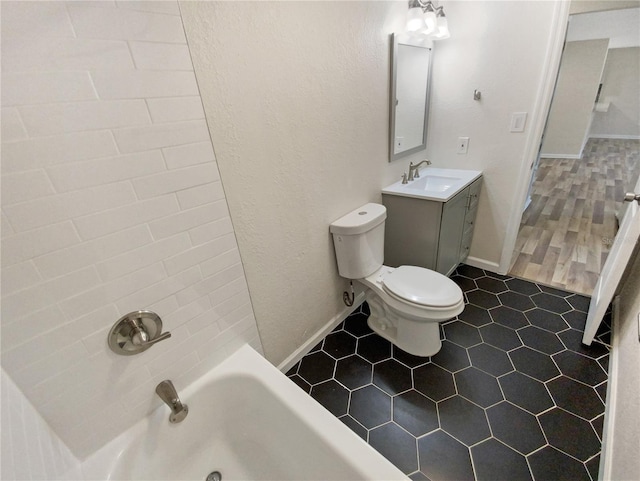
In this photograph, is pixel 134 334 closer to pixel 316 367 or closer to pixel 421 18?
pixel 316 367

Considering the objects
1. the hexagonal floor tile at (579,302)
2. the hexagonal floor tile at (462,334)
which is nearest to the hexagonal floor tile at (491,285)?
the hexagonal floor tile at (579,302)

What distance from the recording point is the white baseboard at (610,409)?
1.09m

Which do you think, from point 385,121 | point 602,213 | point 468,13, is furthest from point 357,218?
point 602,213

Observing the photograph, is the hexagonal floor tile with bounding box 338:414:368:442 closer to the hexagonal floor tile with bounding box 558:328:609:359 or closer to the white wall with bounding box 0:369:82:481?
the white wall with bounding box 0:369:82:481

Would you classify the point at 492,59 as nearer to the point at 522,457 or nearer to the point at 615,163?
the point at 522,457

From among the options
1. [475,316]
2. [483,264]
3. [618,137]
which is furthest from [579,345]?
[618,137]

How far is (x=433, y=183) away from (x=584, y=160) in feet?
17.6

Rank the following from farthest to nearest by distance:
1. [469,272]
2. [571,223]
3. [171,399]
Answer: [571,223]
[469,272]
[171,399]

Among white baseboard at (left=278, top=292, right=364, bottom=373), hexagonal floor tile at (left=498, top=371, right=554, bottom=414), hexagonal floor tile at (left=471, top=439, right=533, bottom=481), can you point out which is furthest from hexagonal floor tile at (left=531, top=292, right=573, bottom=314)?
white baseboard at (left=278, top=292, right=364, bottom=373)

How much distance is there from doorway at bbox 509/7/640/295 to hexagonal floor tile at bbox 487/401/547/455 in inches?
49.1

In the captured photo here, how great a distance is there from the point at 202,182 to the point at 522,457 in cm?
171

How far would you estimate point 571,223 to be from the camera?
9.93 feet

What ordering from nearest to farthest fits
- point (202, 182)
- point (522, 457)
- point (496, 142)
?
point (202, 182)
point (522, 457)
point (496, 142)

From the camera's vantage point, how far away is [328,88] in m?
1.42
